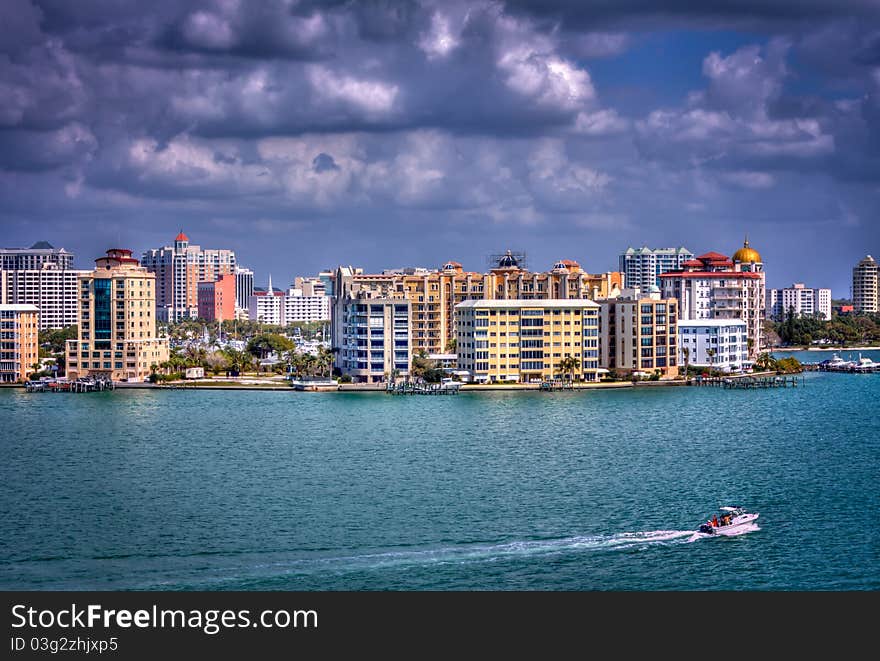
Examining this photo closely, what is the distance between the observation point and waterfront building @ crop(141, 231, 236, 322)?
121438 millimetres

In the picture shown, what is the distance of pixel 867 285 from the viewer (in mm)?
121438

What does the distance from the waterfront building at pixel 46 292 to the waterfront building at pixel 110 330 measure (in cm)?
4200

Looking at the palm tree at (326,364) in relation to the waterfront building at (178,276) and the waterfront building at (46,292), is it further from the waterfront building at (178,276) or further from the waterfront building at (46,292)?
the waterfront building at (178,276)

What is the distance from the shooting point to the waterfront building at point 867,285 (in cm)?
12125

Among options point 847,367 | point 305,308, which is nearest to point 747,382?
point 847,367

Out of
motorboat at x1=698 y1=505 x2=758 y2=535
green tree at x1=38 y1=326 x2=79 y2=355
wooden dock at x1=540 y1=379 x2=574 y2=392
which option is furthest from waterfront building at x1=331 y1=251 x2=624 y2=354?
motorboat at x1=698 y1=505 x2=758 y2=535

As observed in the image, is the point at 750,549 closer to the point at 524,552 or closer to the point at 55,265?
the point at 524,552

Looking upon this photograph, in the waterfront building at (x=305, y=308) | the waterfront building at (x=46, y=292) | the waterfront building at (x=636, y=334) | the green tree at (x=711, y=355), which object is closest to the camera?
the waterfront building at (x=636, y=334)

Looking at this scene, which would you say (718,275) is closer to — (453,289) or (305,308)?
(453,289)

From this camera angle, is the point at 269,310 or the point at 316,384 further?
the point at 269,310

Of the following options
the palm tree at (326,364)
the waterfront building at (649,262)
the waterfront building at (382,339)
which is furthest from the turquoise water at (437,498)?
the waterfront building at (649,262)

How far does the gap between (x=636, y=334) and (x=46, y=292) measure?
195 ft
